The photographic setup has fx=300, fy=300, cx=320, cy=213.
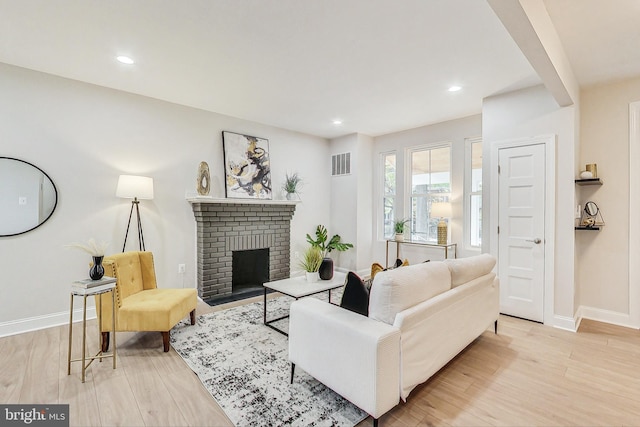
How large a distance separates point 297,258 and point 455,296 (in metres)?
3.43

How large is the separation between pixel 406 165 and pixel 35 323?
17.2 ft

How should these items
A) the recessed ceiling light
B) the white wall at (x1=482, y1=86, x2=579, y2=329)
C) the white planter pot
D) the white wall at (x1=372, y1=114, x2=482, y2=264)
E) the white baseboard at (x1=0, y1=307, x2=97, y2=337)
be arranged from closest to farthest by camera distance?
the recessed ceiling light < the white baseboard at (x1=0, y1=307, x2=97, y2=337) < the white wall at (x1=482, y1=86, x2=579, y2=329) < the white planter pot < the white wall at (x1=372, y1=114, x2=482, y2=264)

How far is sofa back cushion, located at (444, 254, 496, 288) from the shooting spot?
7.57 ft

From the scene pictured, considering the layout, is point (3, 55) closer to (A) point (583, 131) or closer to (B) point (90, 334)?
(B) point (90, 334)

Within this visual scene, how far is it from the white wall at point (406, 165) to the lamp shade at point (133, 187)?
3709 millimetres

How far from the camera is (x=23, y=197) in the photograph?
2.96 meters

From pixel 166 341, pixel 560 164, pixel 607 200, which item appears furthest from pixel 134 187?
pixel 607 200

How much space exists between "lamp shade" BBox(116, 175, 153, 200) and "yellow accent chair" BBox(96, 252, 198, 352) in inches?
28.1

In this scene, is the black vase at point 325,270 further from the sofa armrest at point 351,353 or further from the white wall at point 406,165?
the white wall at point 406,165

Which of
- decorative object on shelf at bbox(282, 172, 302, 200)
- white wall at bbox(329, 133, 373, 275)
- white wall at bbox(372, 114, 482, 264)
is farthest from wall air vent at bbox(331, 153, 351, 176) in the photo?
decorative object on shelf at bbox(282, 172, 302, 200)

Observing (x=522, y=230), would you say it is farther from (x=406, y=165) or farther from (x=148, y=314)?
(x=148, y=314)

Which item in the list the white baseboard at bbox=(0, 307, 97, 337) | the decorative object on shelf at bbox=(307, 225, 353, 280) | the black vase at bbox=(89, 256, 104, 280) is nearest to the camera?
the black vase at bbox=(89, 256, 104, 280)

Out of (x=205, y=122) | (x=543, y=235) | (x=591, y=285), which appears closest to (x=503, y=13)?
(x=543, y=235)

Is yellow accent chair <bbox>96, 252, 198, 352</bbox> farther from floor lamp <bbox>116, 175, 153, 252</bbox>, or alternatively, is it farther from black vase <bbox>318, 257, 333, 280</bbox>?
black vase <bbox>318, 257, 333, 280</bbox>
